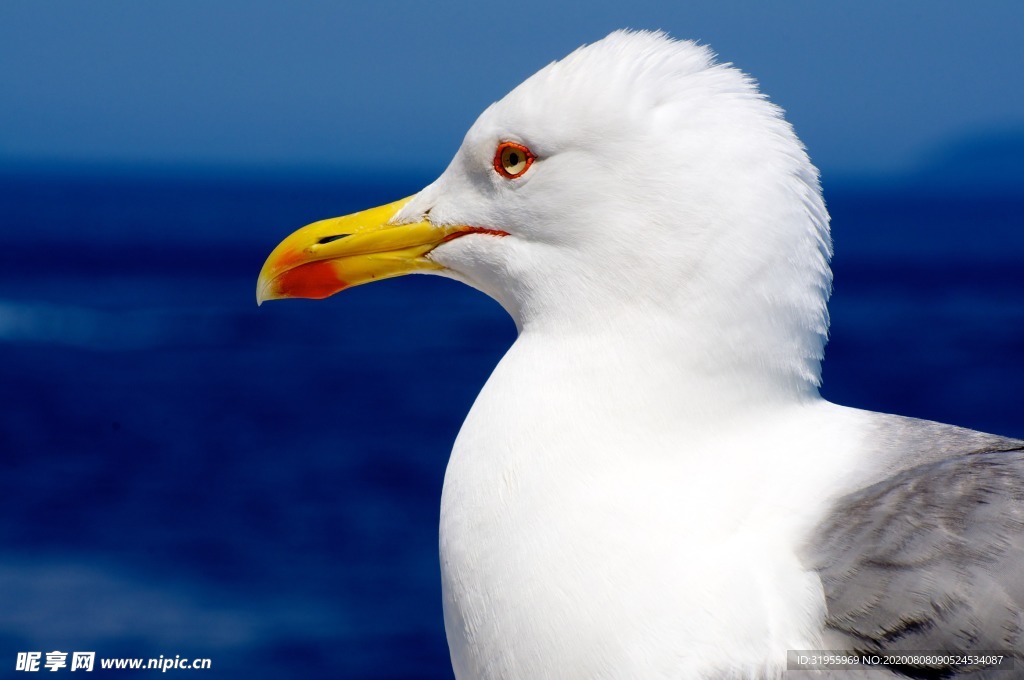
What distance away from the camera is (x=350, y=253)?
9.93 ft

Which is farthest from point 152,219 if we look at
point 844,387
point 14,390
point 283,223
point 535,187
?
point 535,187

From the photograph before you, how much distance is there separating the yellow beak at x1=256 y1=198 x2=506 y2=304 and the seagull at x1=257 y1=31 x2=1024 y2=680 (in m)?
0.22

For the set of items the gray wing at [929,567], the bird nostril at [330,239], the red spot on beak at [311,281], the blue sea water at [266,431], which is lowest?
the gray wing at [929,567]

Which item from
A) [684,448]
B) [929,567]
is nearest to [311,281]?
[684,448]

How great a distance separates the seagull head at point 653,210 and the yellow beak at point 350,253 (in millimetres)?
131

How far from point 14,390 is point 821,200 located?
1618 centimetres

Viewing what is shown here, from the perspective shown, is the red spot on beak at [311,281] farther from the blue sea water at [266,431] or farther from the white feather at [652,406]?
the blue sea water at [266,431]

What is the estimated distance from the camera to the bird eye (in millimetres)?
2791

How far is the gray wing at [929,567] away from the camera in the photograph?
2.21 meters

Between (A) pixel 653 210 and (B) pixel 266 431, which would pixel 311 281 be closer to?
(A) pixel 653 210

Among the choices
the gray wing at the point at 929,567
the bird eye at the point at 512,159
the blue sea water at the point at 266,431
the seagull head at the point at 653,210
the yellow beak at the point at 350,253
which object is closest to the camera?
the gray wing at the point at 929,567

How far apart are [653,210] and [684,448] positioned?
479 mm

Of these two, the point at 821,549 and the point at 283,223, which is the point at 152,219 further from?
the point at 821,549

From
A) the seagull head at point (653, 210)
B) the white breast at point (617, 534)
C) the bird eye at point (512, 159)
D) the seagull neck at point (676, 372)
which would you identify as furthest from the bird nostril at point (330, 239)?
the seagull neck at point (676, 372)
